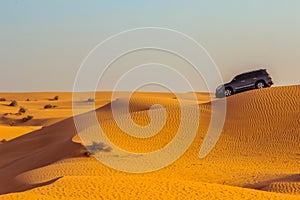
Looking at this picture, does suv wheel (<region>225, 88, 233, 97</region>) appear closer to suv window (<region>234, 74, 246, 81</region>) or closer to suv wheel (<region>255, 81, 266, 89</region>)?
suv window (<region>234, 74, 246, 81</region>)

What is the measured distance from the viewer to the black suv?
34.8 m

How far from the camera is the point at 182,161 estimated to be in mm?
22672

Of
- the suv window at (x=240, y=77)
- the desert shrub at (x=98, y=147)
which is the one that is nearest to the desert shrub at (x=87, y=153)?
the desert shrub at (x=98, y=147)

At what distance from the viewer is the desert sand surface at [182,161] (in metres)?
14.9

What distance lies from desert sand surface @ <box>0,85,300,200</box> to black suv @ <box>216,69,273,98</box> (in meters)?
2.65

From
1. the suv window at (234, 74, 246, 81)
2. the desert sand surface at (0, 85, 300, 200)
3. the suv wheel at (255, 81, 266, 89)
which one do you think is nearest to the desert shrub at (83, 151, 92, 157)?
the desert sand surface at (0, 85, 300, 200)

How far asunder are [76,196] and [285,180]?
689 centimetres

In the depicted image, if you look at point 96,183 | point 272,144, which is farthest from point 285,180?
point 272,144

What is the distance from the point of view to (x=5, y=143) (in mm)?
35875

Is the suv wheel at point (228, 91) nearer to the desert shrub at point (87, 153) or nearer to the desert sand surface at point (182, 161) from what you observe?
the desert sand surface at point (182, 161)

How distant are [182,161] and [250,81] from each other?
13.9m

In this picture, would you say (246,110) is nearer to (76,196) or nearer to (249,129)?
(249,129)

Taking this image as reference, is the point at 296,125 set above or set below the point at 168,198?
above

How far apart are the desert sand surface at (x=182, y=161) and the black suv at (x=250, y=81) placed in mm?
2653
